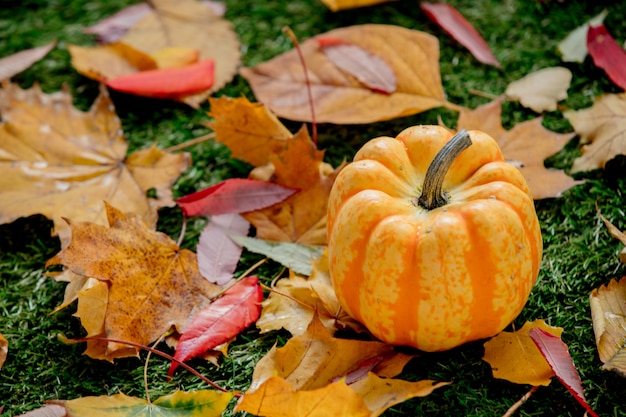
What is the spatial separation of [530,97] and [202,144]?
1.03 m

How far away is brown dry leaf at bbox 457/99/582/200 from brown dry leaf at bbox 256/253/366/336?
2.03ft

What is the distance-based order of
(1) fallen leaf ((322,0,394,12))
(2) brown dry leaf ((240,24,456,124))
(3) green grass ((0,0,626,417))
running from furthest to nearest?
(1) fallen leaf ((322,0,394,12)) < (2) brown dry leaf ((240,24,456,124)) < (3) green grass ((0,0,626,417))

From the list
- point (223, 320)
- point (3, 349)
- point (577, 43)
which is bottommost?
point (3, 349)

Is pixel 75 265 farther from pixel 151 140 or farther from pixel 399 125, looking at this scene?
pixel 399 125

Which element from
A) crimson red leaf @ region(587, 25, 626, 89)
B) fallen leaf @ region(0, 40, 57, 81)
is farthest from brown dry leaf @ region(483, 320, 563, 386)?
fallen leaf @ region(0, 40, 57, 81)

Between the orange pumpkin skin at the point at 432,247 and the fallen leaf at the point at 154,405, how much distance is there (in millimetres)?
338

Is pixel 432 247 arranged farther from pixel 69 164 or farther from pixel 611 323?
pixel 69 164

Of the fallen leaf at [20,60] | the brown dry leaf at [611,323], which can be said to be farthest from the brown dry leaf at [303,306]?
the fallen leaf at [20,60]

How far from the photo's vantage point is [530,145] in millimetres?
1883

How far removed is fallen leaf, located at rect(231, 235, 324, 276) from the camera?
1.67 m

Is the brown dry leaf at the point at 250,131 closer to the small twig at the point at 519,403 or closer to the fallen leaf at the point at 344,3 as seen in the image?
the fallen leaf at the point at 344,3

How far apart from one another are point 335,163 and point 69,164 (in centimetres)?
77

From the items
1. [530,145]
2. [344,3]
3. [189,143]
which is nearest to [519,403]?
[530,145]

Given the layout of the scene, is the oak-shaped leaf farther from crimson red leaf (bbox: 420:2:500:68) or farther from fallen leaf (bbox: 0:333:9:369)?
crimson red leaf (bbox: 420:2:500:68)
